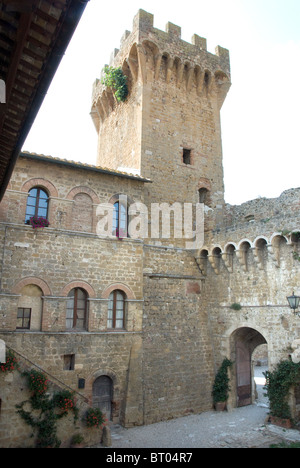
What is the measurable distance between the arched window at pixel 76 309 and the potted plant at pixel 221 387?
6.28 metres

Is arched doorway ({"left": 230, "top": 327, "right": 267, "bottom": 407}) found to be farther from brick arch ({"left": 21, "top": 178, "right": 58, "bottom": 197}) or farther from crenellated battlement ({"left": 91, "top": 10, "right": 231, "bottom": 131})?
crenellated battlement ({"left": 91, "top": 10, "right": 231, "bottom": 131})

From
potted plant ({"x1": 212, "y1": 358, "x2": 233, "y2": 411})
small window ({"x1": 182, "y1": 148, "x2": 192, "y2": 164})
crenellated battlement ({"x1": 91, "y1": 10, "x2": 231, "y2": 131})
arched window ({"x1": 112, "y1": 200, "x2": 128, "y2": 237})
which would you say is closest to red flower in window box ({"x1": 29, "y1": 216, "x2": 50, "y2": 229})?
arched window ({"x1": 112, "y1": 200, "x2": 128, "y2": 237})

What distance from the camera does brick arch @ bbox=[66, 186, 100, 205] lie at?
12719 mm

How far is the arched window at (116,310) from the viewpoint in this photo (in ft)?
42.2

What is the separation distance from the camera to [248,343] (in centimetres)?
1549

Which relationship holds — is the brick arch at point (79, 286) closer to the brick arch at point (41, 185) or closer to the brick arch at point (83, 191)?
the brick arch at point (83, 191)

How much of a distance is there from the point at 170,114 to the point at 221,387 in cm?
1252

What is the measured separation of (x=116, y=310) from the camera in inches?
513

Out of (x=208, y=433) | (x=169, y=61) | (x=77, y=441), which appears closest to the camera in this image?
(x=77, y=441)

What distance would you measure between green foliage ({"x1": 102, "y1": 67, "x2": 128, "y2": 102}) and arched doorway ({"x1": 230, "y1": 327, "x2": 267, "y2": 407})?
41.3 ft

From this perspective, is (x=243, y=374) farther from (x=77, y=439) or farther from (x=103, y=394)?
(x=77, y=439)

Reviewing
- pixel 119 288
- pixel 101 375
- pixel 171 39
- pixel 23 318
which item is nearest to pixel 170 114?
pixel 171 39

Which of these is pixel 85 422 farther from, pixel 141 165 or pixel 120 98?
pixel 120 98

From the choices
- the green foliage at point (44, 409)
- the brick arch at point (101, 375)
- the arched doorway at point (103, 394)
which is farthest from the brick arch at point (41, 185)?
the arched doorway at point (103, 394)
